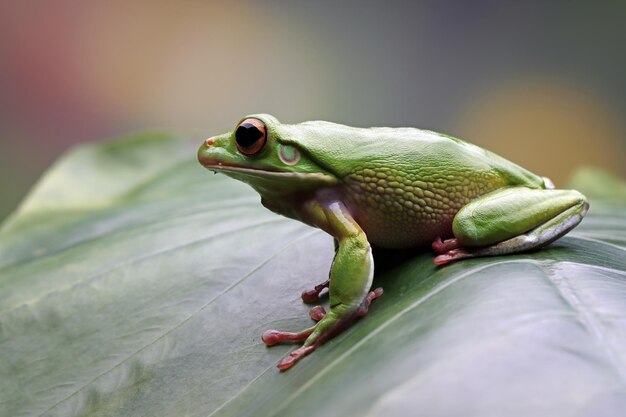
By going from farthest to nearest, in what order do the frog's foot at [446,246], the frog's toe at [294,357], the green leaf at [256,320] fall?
the frog's foot at [446,246] < the frog's toe at [294,357] < the green leaf at [256,320]

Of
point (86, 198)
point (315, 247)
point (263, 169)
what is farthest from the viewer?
point (86, 198)

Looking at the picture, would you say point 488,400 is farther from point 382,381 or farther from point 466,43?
point 466,43

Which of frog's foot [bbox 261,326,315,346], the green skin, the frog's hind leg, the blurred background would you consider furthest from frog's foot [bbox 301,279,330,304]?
the blurred background

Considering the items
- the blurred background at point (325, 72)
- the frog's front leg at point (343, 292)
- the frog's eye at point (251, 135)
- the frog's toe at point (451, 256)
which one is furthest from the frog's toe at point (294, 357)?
the blurred background at point (325, 72)

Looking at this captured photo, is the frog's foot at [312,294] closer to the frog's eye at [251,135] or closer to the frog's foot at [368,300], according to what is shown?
the frog's foot at [368,300]

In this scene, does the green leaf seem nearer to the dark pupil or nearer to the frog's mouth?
the frog's mouth

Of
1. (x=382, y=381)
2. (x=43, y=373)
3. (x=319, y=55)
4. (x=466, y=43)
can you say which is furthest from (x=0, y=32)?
(x=382, y=381)

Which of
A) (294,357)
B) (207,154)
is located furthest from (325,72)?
(294,357)
